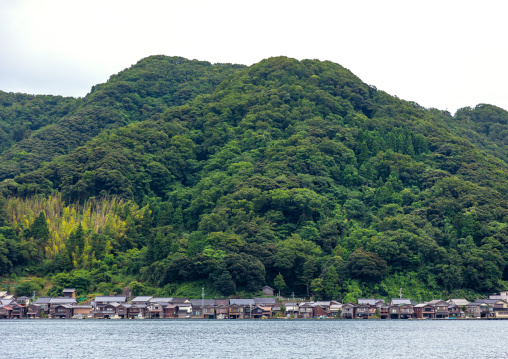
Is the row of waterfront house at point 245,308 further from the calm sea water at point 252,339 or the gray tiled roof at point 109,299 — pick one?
the calm sea water at point 252,339

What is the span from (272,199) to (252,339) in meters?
36.4

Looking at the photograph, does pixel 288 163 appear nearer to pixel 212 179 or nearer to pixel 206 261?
pixel 212 179

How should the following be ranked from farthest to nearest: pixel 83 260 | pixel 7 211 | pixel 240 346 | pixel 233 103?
pixel 233 103
pixel 7 211
pixel 83 260
pixel 240 346

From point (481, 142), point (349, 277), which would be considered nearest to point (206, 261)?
point (349, 277)

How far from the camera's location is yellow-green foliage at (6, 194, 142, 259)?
8631cm

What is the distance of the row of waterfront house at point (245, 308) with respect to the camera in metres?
72.4

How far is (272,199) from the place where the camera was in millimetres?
→ 88000

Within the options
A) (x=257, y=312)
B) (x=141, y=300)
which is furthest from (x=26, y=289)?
(x=257, y=312)

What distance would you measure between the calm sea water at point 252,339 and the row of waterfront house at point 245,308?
67.9 inches

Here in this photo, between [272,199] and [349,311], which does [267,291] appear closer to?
[349,311]

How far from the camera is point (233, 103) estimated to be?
12119 centimetres

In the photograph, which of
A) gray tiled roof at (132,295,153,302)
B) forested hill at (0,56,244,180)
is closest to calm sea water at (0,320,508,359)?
gray tiled roof at (132,295,153,302)

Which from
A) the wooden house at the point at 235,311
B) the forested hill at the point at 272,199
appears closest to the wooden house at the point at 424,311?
the forested hill at the point at 272,199

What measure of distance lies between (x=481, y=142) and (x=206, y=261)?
3152 inches
